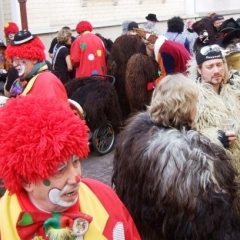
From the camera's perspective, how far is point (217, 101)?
366 centimetres

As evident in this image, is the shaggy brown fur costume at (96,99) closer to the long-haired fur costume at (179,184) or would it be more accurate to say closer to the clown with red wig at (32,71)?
the clown with red wig at (32,71)

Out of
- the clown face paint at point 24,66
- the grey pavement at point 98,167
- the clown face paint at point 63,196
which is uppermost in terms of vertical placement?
the clown face paint at point 24,66

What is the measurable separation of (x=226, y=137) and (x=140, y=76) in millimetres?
3505

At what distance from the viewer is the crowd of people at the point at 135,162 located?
1.92m

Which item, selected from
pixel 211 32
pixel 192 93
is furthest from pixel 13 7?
pixel 192 93

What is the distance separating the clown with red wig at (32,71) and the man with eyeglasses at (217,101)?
1.22 metres

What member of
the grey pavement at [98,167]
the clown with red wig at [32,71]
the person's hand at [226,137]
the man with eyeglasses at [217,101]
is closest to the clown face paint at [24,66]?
the clown with red wig at [32,71]

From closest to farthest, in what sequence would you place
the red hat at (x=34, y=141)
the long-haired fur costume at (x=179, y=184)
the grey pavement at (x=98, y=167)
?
the red hat at (x=34, y=141), the long-haired fur costume at (x=179, y=184), the grey pavement at (x=98, y=167)

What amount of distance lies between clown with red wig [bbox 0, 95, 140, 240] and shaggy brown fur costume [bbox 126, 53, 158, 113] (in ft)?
15.7

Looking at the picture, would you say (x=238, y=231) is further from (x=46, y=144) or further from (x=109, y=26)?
(x=109, y=26)

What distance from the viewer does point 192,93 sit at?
2.99 metres

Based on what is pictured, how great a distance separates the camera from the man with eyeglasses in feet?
11.4

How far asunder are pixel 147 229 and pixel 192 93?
2.92ft

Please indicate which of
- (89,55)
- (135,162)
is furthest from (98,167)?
(135,162)
